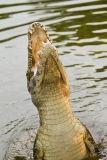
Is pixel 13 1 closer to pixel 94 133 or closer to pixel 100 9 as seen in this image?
pixel 100 9

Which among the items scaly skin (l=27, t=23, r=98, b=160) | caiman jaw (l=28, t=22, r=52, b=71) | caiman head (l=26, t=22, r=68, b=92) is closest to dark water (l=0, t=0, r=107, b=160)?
scaly skin (l=27, t=23, r=98, b=160)

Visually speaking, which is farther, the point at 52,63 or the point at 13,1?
the point at 13,1

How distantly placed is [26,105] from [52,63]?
2.97m

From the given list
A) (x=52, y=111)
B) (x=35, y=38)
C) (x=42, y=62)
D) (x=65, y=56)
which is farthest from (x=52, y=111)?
(x=65, y=56)

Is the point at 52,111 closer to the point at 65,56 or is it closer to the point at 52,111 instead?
the point at 52,111

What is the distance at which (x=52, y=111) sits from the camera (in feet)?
17.4

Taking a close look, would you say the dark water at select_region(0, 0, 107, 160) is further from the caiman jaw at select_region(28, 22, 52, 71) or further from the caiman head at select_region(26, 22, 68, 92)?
the caiman jaw at select_region(28, 22, 52, 71)

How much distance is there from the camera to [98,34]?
10945 mm

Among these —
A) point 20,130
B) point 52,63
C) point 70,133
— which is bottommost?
point 20,130

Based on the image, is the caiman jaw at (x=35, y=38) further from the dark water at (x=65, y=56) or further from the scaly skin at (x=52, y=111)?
the dark water at (x=65, y=56)

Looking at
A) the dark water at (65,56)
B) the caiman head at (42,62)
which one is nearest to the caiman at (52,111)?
the caiman head at (42,62)

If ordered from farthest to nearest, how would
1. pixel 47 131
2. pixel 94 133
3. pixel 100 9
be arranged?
pixel 100 9 < pixel 94 133 < pixel 47 131

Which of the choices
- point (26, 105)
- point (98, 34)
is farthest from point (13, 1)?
point (26, 105)

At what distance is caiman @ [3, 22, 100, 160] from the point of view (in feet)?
16.9
